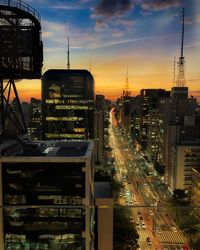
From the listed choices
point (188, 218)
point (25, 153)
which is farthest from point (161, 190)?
point (25, 153)

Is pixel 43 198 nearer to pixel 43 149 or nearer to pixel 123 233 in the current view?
pixel 43 149

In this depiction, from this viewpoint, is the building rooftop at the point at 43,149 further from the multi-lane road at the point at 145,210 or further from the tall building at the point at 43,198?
the multi-lane road at the point at 145,210

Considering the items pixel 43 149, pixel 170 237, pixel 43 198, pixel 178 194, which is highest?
pixel 43 149

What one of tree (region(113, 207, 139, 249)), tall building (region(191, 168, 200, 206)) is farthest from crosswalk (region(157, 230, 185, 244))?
tall building (region(191, 168, 200, 206))

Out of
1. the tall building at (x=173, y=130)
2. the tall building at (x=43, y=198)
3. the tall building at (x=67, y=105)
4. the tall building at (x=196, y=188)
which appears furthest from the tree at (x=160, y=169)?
the tall building at (x=43, y=198)

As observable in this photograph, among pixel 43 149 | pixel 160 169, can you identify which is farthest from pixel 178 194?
pixel 43 149
